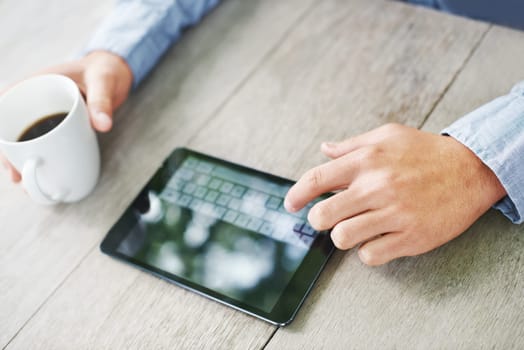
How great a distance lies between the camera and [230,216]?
2.16 ft

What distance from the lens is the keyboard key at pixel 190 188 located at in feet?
2.29

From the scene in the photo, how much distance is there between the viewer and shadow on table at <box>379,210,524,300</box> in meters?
0.56

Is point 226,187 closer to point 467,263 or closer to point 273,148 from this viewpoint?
point 273,148

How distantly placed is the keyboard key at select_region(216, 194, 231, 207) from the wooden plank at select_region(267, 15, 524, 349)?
0.53 feet

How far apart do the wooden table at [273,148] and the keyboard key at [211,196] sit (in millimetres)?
70

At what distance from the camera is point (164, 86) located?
34.0 inches

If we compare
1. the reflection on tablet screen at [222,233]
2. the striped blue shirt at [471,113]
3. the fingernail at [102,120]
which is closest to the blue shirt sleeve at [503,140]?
the striped blue shirt at [471,113]

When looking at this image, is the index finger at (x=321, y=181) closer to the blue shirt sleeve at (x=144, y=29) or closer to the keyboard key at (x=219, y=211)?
the keyboard key at (x=219, y=211)

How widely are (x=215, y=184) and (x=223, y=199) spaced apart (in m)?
0.03

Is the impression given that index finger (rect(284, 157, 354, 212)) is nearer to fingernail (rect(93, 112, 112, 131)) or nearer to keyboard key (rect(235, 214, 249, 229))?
keyboard key (rect(235, 214, 249, 229))

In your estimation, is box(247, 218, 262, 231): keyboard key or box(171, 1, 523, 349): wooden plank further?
box(247, 218, 262, 231): keyboard key

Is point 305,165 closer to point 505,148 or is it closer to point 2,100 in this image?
point 505,148

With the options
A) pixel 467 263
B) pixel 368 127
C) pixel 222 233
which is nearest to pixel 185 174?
pixel 222 233

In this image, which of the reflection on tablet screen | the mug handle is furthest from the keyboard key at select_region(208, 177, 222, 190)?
the mug handle
